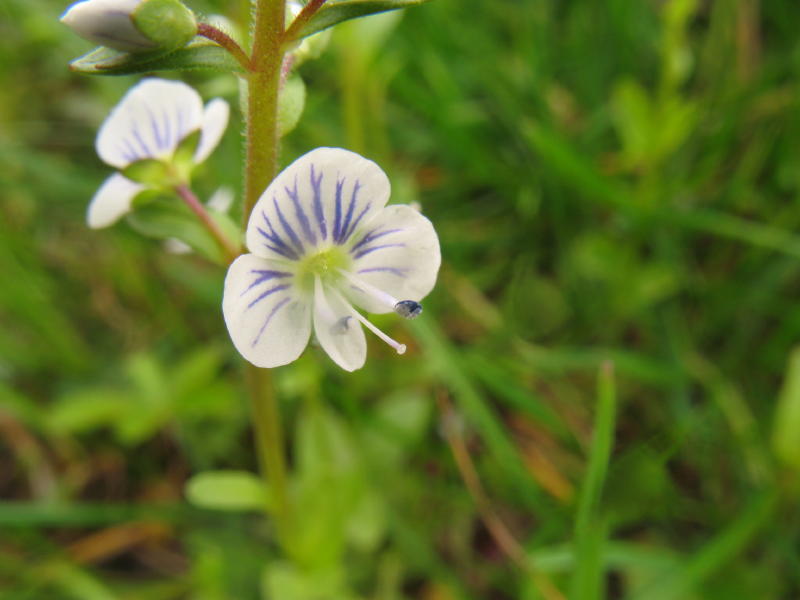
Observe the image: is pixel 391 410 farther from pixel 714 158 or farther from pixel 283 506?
pixel 714 158

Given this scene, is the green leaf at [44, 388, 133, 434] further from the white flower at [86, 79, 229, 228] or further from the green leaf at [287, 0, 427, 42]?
the green leaf at [287, 0, 427, 42]

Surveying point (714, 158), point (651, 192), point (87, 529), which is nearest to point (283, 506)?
point (87, 529)

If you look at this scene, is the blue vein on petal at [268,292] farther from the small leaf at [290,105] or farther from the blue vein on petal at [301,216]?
the small leaf at [290,105]

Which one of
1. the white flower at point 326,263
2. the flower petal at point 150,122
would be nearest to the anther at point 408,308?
the white flower at point 326,263

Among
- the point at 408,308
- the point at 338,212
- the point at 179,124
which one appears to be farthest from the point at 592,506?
the point at 179,124

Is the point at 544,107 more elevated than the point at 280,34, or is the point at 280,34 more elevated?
the point at 544,107

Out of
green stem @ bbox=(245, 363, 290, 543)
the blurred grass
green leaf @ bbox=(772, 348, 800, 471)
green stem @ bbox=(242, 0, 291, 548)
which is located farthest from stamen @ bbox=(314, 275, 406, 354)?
green leaf @ bbox=(772, 348, 800, 471)
